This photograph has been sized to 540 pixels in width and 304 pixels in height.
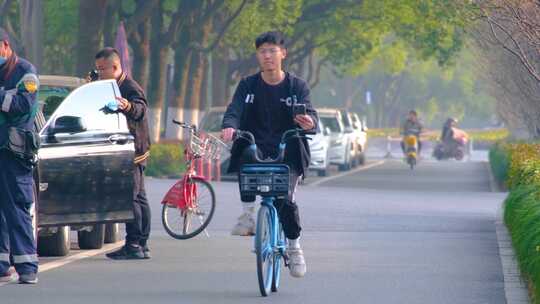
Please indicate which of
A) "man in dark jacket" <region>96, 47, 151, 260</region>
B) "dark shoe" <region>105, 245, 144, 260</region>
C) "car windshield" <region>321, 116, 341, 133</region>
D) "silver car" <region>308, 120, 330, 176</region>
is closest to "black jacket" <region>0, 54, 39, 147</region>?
"man in dark jacket" <region>96, 47, 151, 260</region>

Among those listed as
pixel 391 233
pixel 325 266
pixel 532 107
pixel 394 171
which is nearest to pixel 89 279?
pixel 325 266

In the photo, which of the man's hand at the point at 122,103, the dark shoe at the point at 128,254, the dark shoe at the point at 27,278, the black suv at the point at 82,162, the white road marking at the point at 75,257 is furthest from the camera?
the dark shoe at the point at 128,254

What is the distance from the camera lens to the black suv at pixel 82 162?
43.8ft

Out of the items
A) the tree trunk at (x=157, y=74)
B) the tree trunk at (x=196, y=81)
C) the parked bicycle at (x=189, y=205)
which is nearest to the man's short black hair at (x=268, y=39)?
the parked bicycle at (x=189, y=205)

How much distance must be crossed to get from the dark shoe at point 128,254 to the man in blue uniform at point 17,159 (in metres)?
2.31

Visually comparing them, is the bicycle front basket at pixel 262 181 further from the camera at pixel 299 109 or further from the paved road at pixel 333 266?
the paved road at pixel 333 266

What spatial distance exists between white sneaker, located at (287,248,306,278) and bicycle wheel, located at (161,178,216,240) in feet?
17.5

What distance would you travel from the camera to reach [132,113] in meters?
14.2

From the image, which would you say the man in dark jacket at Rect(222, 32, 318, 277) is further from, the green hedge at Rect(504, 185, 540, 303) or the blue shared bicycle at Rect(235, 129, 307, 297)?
the green hedge at Rect(504, 185, 540, 303)

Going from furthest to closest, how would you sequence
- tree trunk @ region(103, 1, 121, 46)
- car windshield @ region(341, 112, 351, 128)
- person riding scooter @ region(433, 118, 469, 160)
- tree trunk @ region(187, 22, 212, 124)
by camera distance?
1. person riding scooter @ region(433, 118, 469, 160)
2. car windshield @ region(341, 112, 351, 128)
3. tree trunk @ region(187, 22, 212, 124)
4. tree trunk @ region(103, 1, 121, 46)

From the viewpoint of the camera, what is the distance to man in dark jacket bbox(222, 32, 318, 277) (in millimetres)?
11805

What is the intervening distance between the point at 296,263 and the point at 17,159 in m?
2.14

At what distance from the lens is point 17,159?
12.1 metres

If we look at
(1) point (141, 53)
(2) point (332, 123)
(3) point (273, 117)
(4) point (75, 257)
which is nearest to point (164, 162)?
(1) point (141, 53)
